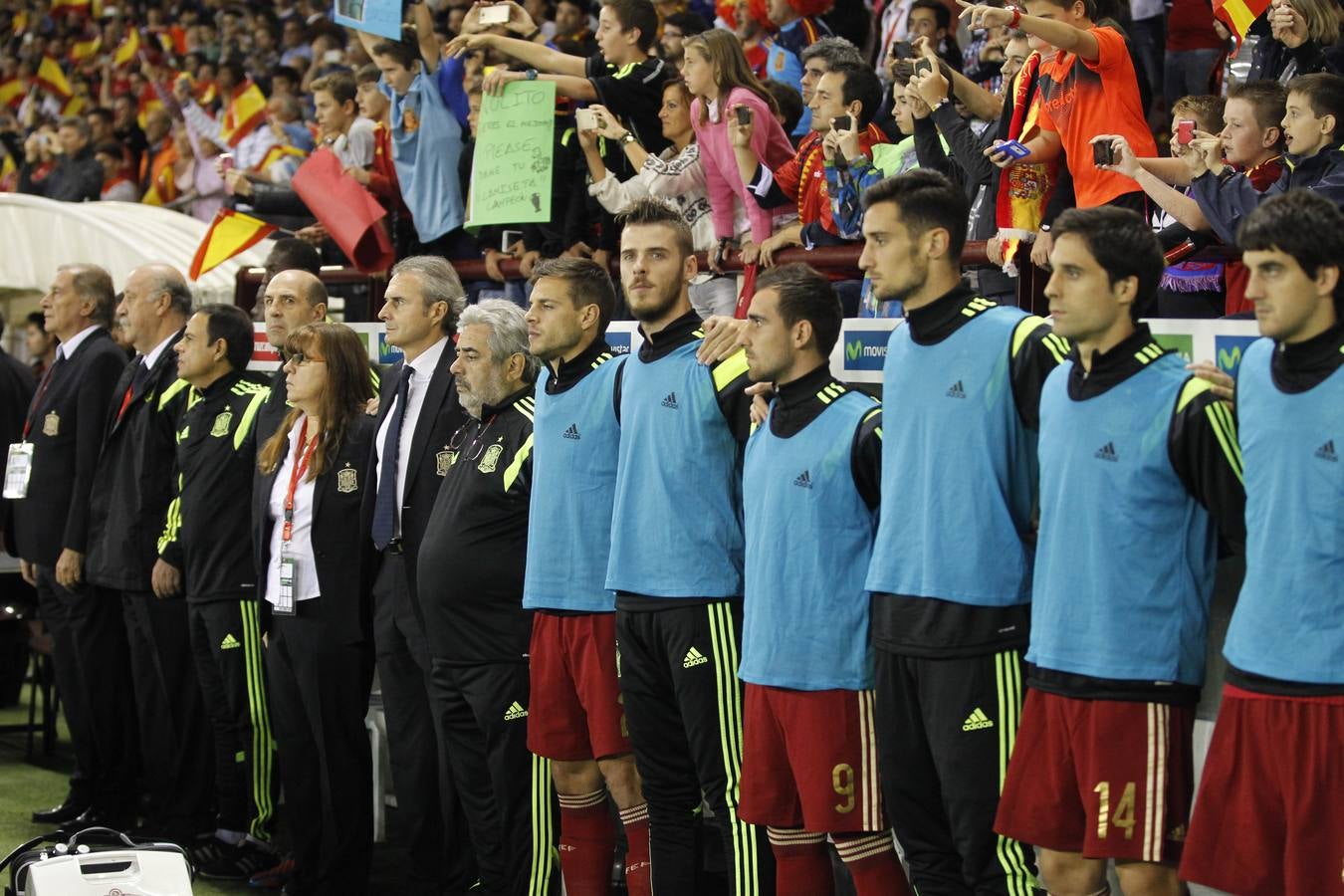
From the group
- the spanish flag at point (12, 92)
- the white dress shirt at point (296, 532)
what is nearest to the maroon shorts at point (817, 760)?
the white dress shirt at point (296, 532)

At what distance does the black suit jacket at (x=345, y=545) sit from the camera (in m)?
6.18

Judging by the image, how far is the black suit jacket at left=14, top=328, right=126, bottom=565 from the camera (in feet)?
25.7

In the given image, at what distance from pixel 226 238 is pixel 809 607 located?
5073 millimetres

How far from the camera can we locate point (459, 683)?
568 centimetres

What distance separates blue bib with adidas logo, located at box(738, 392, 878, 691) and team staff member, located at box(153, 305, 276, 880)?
277cm

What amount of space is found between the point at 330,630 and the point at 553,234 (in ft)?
6.77

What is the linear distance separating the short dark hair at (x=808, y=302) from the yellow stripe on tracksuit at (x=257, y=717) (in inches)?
114

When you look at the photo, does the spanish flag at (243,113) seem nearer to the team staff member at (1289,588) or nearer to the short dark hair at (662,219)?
the short dark hair at (662,219)

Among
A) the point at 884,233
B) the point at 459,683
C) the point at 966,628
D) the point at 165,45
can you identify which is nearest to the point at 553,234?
the point at 459,683

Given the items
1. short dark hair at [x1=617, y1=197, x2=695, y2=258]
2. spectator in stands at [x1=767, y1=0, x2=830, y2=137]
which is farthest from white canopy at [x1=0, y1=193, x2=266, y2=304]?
short dark hair at [x1=617, y1=197, x2=695, y2=258]

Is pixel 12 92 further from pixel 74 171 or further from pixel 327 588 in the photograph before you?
pixel 327 588

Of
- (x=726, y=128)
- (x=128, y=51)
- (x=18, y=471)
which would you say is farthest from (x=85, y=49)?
(x=726, y=128)

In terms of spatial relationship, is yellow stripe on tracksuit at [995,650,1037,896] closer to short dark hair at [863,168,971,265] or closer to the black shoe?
short dark hair at [863,168,971,265]

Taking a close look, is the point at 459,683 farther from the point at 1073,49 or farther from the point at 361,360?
the point at 1073,49
